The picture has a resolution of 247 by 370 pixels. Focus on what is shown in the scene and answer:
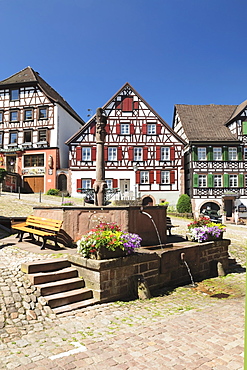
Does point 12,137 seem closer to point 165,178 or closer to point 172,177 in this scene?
point 165,178

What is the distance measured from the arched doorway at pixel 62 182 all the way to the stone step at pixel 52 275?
26999 millimetres

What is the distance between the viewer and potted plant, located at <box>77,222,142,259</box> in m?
6.60

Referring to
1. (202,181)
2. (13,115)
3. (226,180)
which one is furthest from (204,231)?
(13,115)

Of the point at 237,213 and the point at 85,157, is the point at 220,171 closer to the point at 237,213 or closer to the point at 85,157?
the point at 237,213

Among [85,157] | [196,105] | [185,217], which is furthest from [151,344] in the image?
[196,105]

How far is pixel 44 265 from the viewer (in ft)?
21.8

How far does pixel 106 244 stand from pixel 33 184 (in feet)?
94.3

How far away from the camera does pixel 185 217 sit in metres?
26.7

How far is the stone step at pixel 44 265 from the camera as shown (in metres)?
6.47

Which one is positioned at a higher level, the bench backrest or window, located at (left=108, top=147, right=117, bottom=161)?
window, located at (left=108, top=147, right=117, bottom=161)

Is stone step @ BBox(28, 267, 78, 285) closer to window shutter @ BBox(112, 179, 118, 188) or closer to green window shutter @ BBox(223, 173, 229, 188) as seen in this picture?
window shutter @ BBox(112, 179, 118, 188)

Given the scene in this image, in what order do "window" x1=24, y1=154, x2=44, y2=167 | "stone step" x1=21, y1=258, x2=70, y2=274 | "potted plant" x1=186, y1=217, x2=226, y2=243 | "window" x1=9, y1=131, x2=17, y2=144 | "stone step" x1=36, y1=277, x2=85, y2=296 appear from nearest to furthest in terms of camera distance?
"stone step" x1=36, y1=277, x2=85, y2=296, "stone step" x1=21, y1=258, x2=70, y2=274, "potted plant" x1=186, y1=217, x2=226, y2=243, "window" x1=24, y1=154, x2=44, y2=167, "window" x1=9, y1=131, x2=17, y2=144

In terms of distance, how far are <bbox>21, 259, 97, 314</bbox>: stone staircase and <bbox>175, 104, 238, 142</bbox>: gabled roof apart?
2795 centimetres

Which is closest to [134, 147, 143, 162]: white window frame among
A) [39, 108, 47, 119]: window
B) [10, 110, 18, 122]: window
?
[39, 108, 47, 119]: window
